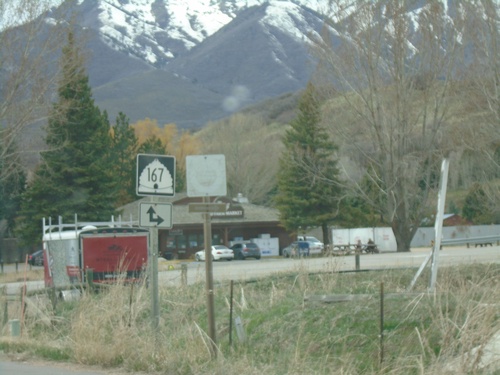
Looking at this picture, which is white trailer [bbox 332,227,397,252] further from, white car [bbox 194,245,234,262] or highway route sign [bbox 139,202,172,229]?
highway route sign [bbox 139,202,172,229]

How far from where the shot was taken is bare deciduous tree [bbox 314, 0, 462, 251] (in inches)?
1686

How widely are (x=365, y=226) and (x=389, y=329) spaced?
190 ft

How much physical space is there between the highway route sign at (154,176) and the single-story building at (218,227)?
164ft

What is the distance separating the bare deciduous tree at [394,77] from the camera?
140 ft

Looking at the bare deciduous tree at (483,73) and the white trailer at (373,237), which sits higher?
the bare deciduous tree at (483,73)

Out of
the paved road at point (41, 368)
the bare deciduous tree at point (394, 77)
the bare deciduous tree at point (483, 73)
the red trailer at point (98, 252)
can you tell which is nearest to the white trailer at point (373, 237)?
the bare deciduous tree at point (394, 77)

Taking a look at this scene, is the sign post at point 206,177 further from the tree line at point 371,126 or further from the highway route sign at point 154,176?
the tree line at point 371,126

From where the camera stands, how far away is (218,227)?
67.0 meters

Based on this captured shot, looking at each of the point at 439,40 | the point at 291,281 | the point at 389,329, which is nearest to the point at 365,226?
the point at 439,40

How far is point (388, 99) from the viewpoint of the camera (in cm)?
4328

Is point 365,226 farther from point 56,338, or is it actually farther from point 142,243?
point 56,338

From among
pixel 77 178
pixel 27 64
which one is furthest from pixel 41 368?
pixel 77 178

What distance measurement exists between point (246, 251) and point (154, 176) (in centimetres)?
4798

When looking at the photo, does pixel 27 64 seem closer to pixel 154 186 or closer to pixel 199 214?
pixel 154 186
